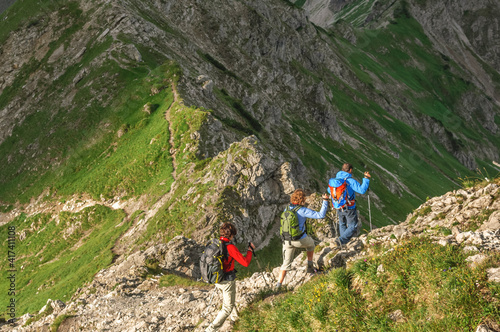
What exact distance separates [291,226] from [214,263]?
3403mm

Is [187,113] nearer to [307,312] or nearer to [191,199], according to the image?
[191,199]

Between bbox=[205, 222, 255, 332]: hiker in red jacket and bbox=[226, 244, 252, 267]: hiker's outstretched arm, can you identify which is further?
bbox=[205, 222, 255, 332]: hiker in red jacket

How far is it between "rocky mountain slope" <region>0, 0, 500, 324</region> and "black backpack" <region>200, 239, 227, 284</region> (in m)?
16.6

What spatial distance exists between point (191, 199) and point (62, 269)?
13.9 meters

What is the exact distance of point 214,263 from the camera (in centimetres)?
1081

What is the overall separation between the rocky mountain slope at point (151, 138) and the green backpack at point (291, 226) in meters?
15.8

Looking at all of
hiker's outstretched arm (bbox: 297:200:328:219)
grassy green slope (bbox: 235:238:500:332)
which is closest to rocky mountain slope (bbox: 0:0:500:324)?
hiker's outstretched arm (bbox: 297:200:328:219)

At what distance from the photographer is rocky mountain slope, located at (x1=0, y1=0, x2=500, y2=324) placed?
31578 mm

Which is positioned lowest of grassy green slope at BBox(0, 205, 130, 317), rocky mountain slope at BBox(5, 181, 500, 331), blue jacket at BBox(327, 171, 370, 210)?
grassy green slope at BBox(0, 205, 130, 317)

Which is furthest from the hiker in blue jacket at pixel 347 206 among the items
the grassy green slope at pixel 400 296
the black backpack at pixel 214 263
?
the black backpack at pixel 214 263

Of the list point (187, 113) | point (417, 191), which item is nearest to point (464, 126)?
point (417, 191)

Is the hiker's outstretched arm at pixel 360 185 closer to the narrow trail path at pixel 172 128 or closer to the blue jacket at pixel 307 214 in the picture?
the blue jacket at pixel 307 214

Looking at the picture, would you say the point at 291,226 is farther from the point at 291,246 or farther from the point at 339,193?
the point at 339,193

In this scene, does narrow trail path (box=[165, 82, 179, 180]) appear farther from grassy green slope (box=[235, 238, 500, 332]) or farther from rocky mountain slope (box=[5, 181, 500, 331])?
grassy green slope (box=[235, 238, 500, 332])
